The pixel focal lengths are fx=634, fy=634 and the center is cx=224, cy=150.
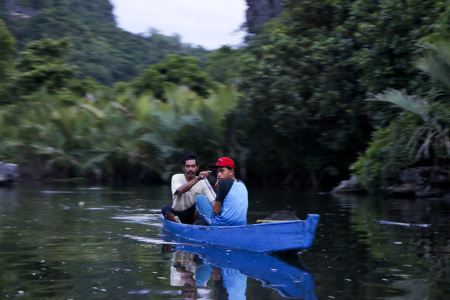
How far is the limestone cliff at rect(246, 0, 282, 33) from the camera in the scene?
30.8m

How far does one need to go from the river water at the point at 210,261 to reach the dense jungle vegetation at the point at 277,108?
159 inches

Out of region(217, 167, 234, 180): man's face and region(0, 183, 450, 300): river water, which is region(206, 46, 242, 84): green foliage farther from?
region(217, 167, 234, 180): man's face

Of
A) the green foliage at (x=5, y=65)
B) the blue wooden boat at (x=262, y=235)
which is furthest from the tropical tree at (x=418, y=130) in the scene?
the green foliage at (x=5, y=65)

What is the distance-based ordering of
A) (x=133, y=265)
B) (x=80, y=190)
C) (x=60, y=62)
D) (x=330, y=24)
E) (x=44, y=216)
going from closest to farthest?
(x=133, y=265) < (x=44, y=216) < (x=80, y=190) < (x=330, y=24) < (x=60, y=62)

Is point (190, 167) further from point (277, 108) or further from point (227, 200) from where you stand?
point (277, 108)

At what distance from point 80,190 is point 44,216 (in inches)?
297

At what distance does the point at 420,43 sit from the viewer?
50.6ft

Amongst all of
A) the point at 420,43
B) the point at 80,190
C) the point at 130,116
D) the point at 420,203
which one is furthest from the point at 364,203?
the point at 130,116

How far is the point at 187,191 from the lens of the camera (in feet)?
30.2

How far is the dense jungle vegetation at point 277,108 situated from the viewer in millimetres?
16062

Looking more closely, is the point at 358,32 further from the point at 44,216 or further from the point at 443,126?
the point at 44,216

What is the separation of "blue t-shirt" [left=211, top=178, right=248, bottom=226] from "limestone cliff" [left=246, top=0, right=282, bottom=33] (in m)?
23.4

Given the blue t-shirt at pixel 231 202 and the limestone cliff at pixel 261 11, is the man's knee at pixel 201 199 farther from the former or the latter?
the limestone cliff at pixel 261 11

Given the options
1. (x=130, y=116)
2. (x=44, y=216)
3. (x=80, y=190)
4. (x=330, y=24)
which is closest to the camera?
(x=44, y=216)
